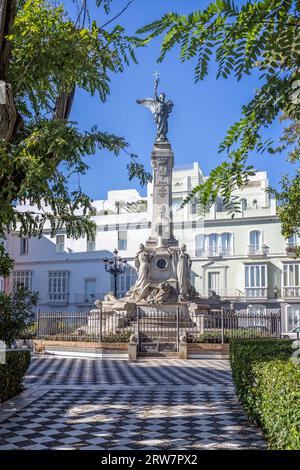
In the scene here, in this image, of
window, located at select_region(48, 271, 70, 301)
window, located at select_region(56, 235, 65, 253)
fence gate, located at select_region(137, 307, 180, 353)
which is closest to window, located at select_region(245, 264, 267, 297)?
window, located at select_region(48, 271, 70, 301)

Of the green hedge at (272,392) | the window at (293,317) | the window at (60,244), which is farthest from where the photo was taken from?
the window at (60,244)

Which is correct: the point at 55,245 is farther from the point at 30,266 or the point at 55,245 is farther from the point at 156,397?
the point at 156,397

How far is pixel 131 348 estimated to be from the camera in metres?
19.0

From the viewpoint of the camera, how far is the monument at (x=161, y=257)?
24.5 m

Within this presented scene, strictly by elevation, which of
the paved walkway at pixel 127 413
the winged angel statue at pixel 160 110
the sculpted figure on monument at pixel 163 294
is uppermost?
the winged angel statue at pixel 160 110

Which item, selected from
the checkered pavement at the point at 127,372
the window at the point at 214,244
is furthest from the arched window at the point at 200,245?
the checkered pavement at the point at 127,372

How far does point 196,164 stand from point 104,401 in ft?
134

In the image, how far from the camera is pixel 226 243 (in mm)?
43719

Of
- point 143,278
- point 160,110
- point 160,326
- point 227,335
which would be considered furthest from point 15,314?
point 160,110

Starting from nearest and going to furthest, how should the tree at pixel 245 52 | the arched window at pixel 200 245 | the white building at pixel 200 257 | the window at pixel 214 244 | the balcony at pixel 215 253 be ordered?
1. the tree at pixel 245 52
2. the white building at pixel 200 257
3. the balcony at pixel 215 253
4. the window at pixel 214 244
5. the arched window at pixel 200 245

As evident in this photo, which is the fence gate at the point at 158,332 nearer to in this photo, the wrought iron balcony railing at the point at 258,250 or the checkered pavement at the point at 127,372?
the checkered pavement at the point at 127,372

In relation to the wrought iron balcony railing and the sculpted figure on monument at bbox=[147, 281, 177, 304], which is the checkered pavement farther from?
the wrought iron balcony railing

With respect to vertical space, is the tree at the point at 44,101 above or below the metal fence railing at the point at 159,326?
above

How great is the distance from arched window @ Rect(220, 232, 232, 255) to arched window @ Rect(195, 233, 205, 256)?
1554 millimetres
